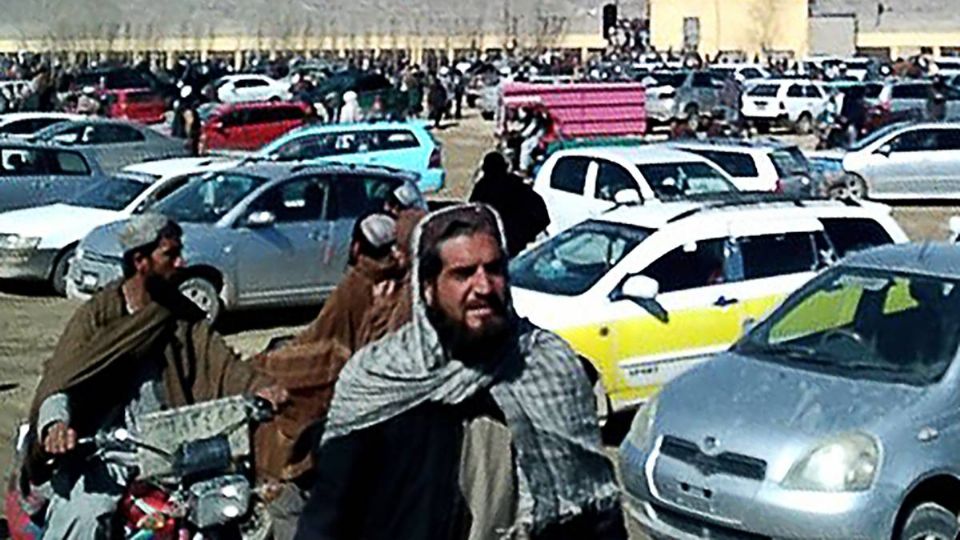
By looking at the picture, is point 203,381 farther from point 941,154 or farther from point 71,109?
A: point 71,109

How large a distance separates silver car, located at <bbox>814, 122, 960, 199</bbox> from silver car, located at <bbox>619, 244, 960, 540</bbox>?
17859mm

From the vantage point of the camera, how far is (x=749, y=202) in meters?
11.9

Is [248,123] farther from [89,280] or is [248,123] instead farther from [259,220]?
[89,280]

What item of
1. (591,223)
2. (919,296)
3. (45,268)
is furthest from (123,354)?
(45,268)

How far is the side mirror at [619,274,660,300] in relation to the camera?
35.2 ft

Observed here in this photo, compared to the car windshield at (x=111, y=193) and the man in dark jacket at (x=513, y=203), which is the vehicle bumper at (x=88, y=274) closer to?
the car windshield at (x=111, y=193)

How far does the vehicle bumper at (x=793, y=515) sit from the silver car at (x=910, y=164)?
19.1 meters

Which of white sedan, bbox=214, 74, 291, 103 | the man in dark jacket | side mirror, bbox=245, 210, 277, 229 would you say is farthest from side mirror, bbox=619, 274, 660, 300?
white sedan, bbox=214, 74, 291, 103

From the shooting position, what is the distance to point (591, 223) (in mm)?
11953

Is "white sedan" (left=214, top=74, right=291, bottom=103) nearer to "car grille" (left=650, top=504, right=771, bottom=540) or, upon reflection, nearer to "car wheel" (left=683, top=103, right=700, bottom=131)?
"car wheel" (left=683, top=103, right=700, bottom=131)

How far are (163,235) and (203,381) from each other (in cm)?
54

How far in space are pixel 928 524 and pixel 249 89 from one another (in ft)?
146

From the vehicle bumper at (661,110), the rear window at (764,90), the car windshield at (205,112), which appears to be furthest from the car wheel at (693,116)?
the car windshield at (205,112)

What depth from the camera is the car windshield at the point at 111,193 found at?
18.1 metres
